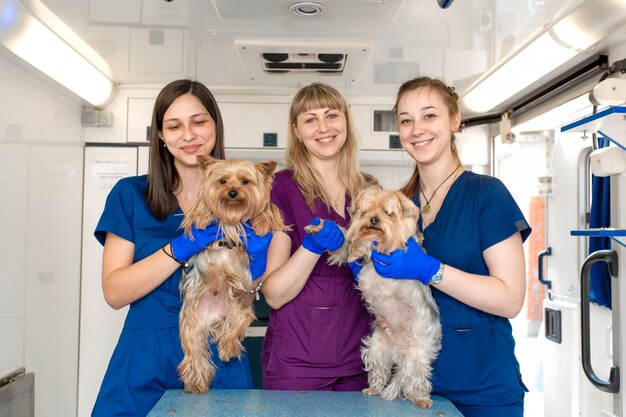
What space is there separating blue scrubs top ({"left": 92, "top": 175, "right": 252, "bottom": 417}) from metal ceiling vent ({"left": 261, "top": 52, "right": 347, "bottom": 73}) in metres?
1.78

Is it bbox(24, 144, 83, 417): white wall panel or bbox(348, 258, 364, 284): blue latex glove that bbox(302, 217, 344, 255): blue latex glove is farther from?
bbox(24, 144, 83, 417): white wall panel

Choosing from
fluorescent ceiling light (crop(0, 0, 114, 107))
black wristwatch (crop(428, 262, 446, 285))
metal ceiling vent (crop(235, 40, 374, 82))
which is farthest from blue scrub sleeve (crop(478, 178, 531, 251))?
fluorescent ceiling light (crop(0, 0, 114, 107))

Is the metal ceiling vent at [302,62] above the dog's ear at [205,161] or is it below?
above

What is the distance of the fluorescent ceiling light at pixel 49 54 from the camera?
3037 mm

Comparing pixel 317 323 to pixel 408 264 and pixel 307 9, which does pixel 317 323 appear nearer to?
pixel 408 264

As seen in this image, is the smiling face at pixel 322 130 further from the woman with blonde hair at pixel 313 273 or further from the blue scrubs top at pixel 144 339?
the blue scrubs top at pixel 144 339

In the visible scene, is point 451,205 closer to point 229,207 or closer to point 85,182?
point 229,207

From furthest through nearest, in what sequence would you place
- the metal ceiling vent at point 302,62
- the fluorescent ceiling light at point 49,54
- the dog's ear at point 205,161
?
the metal ceiling vent at point 302,62 < the fluorescent ceiling light at point 49,54 < the dog's ear at point 205,161

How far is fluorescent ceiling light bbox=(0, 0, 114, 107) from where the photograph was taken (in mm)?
3037

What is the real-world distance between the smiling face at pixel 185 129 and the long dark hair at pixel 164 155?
1.5 inches

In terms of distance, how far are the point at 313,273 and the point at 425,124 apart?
0.99 meters

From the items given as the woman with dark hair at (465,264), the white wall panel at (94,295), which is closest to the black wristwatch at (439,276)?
the woman with dark hair at (465,264)

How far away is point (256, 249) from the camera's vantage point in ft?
8.71

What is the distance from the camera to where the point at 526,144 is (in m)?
5.95
